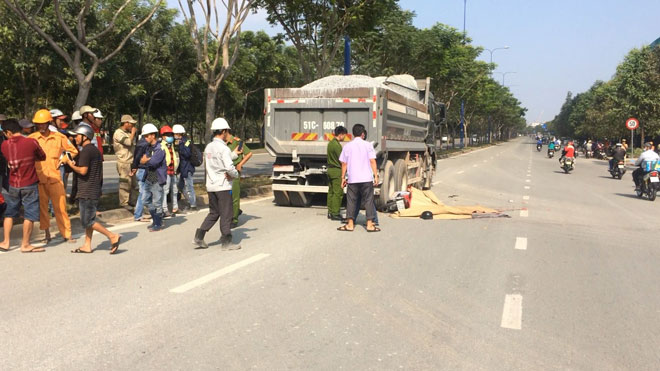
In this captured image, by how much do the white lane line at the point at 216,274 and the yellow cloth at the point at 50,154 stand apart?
9.55 ft

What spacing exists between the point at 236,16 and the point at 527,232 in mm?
8541

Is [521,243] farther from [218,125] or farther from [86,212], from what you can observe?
[86,212]

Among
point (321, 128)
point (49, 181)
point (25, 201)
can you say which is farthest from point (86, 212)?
point (321, 128)

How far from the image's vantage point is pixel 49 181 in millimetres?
7336

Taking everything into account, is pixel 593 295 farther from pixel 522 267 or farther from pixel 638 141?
pixel 638 141

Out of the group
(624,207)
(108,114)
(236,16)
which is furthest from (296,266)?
(108,114)

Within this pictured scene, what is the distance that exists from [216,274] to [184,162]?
5123mm

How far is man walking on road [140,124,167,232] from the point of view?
846 centimetres

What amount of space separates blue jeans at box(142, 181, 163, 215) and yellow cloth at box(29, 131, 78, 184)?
1.34 metres

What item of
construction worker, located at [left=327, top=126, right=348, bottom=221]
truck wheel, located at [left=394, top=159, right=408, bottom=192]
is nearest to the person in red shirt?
construction worker, located at [left=327, top=126, right=348, bottom=221]

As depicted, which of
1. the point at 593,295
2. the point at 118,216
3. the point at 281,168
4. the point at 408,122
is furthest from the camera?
the point at 408,122

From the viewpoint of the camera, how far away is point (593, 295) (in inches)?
208

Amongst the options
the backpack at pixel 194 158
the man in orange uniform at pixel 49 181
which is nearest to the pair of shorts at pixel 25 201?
the man in orange uniform at pixel 49 181

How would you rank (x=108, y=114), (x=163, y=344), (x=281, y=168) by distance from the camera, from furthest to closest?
(x=108, y=114)
(x=281, y=168)
(x=163, y=344)
